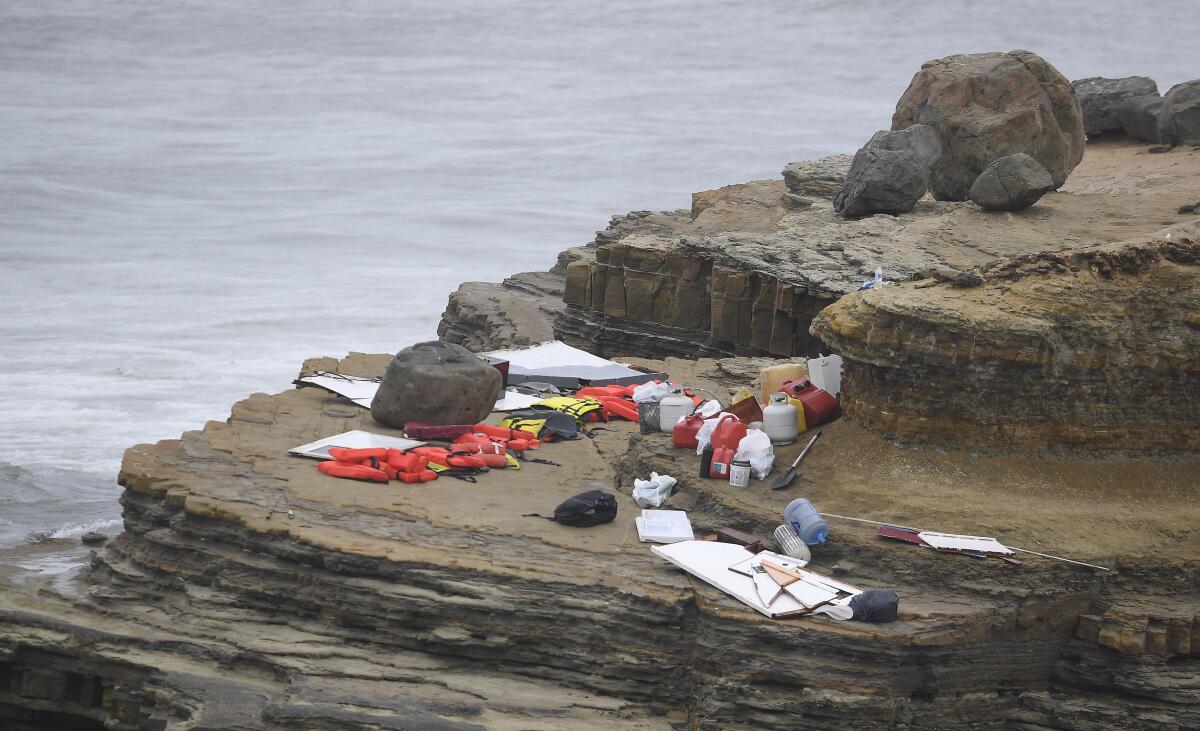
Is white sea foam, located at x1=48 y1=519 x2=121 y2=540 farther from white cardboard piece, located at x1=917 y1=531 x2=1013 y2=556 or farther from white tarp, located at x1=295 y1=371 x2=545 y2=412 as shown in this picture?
white cardboard piece, located at x1=917 y1=531 x2=1013 y2=556

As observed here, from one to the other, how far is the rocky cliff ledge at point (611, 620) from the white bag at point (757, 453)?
11.8 inches

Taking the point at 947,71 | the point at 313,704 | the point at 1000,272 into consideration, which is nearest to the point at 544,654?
the point at 313,704

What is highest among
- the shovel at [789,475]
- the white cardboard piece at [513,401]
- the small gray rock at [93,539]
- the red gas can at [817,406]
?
the red gas can at [817,406]

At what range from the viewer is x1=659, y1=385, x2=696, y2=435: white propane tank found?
1155 cm

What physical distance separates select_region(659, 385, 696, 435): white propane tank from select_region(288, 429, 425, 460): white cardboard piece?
74.7 inches

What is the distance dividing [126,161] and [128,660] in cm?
3817

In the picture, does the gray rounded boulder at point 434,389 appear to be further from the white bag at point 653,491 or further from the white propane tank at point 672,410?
the white bag at point 653,491

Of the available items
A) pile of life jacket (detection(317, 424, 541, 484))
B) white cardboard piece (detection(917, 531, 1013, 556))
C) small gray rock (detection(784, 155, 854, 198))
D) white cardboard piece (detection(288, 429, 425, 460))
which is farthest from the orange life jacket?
small gray rock (detection(784, 155, 854, 198))

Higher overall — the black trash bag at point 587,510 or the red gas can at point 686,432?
the red gas can at point 686,432

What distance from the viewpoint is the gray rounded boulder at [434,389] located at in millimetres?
11969

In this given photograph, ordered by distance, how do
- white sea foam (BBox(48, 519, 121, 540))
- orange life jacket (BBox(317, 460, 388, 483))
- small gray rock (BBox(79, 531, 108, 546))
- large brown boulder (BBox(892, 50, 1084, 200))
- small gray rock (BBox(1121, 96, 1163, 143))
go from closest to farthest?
orange life jacket (BBox(317, 460, 388, 483)) < small gray rock (BBox(79, 531, 108, 546)) < white sea foam (BBox(48, 519, 121, 540)) < large brown boulder (BBox(892, 50, 1084, 200)) < small gray rock (BBox(1121, 96, 1163, 143))

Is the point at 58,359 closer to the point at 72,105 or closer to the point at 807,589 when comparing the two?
the point at 807,589

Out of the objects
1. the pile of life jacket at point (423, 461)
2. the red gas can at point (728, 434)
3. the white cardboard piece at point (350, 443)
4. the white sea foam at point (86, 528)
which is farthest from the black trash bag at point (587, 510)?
the white sea foam at point (86, 528)

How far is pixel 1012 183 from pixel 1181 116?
22.1 feet
